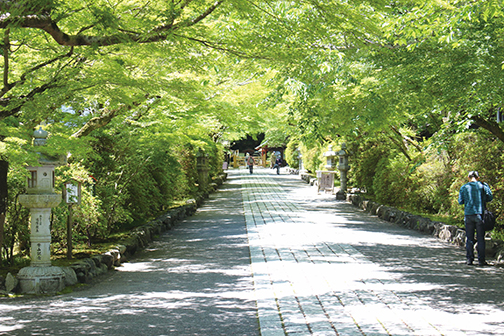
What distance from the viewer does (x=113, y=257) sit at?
9336mm

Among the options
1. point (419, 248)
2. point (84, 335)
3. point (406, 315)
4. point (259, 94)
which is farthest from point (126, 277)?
point (259, 94)

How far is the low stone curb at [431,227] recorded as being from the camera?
9711mm

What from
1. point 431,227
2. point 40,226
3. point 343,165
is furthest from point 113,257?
point 343,165

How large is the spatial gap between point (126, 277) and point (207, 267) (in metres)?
1.38

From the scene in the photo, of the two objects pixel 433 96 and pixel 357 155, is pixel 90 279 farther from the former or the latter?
pixel 357 155

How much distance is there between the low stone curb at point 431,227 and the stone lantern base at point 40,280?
7.02m

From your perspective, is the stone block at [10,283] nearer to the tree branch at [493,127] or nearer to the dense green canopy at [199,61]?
the dense green canopy at [199,61]

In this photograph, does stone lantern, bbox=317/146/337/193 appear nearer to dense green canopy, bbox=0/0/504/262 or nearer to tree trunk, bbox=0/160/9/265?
dense green canopy, bbox=0/0/504/262

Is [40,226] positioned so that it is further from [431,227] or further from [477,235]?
[431,227]

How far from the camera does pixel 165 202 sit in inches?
673

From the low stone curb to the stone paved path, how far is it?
35 centimetres

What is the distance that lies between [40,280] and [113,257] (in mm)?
1996

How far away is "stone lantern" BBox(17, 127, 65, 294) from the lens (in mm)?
7430

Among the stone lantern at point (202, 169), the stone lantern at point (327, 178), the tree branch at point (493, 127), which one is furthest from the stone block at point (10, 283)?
the stone lantern at point (327, 178)
